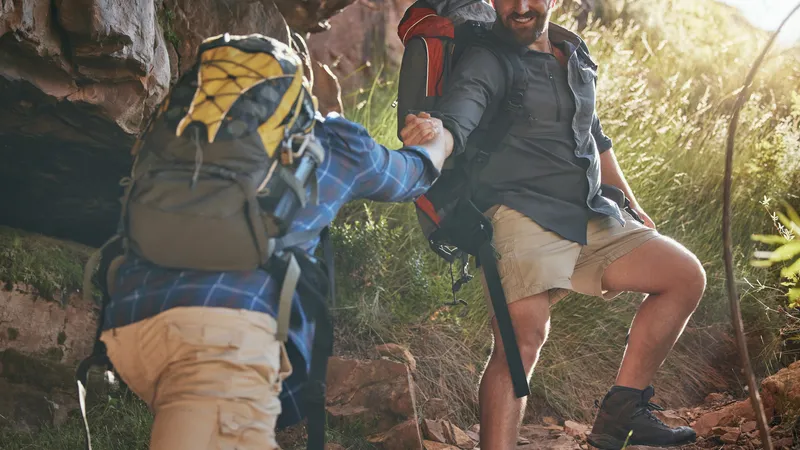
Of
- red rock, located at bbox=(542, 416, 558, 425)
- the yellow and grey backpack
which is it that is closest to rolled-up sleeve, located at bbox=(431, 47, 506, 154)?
the yellow and grey backpack

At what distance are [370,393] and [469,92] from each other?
70.8 inches

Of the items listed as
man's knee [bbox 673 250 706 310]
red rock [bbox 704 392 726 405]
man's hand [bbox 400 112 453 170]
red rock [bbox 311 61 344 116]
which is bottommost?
red rock [bbox 704 392 726 405]

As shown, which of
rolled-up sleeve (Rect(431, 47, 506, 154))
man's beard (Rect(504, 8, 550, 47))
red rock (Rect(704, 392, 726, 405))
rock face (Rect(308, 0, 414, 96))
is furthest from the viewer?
rock face (Rect(308, 0, 414, 96))

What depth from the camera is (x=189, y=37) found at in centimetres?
477

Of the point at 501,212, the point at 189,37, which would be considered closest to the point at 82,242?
the point at 189,37

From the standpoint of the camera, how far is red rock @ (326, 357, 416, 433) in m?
4.43

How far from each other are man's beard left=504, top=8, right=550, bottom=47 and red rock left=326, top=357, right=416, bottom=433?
70.6 inches

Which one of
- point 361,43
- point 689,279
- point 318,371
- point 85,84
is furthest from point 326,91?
point 318,371

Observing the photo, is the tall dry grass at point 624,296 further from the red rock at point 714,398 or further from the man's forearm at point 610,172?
the man's forearm at point 610,172

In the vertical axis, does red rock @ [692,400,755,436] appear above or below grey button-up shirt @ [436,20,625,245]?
below

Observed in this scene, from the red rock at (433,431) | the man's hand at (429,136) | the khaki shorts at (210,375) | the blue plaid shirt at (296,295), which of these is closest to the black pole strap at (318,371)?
the blue plaid shirt at (296,295)

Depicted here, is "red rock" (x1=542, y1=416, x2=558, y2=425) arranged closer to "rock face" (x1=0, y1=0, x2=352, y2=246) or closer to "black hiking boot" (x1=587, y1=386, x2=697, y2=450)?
"black hiking boot" (x1=587, y1=386, x2=697, y2=450)

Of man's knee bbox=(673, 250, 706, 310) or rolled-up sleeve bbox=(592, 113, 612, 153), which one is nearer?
man's knee bbox=(673, 250, 706, 310)

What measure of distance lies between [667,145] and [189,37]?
13.6 ft
